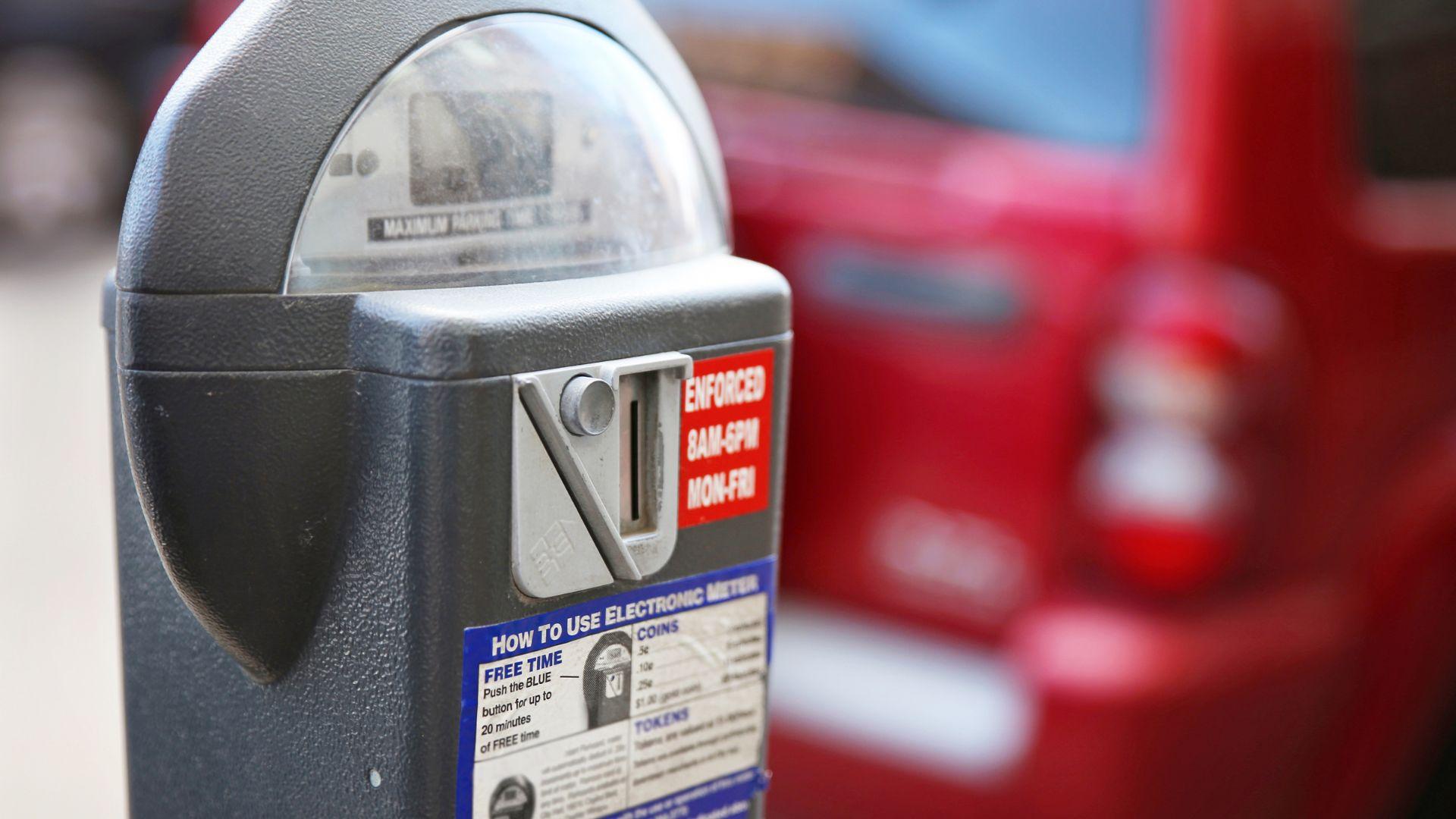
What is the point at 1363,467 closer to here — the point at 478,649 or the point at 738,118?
the point at 738,118

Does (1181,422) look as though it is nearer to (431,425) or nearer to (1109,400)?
(1109,400)

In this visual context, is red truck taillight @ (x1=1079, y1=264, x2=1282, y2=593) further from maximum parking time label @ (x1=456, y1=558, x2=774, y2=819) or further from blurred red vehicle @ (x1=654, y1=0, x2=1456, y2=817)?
maximum parking time label @ (x1=456, y1=558, x2=774, y2=819)

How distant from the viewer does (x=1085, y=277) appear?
249 centimetres

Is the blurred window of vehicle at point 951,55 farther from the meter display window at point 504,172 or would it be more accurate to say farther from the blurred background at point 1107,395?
the meter display window at point 504,172

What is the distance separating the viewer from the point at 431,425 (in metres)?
1.18

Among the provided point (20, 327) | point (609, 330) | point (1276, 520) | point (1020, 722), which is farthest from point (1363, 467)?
point (20, 327)

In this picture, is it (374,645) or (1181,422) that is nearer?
(374,645)

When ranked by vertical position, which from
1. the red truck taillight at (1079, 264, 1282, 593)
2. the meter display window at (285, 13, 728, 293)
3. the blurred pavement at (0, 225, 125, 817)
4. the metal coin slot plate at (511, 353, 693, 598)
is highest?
the meter display window at (285, 13, 728, 293)

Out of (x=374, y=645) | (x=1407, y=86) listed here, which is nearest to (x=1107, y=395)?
(x=1407, y=86)

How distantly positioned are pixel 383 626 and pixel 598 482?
7.0 inches

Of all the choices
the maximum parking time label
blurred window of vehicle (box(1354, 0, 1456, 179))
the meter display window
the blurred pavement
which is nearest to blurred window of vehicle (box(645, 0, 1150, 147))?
blurred window of vehicle (box(1354, 0, 1456, 179))

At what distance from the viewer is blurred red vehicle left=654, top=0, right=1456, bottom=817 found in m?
2.49

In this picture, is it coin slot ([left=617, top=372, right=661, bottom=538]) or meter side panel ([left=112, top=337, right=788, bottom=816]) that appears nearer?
meter side panel ([left=112, top=337, right=788, bottom=816])

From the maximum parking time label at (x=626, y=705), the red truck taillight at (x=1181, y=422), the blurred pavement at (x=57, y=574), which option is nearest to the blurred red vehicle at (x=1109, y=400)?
the red truck taillight at (x=1181, y=422)
